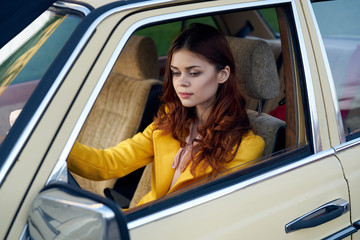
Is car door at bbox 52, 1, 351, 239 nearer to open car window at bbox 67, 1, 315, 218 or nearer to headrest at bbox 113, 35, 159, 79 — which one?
open car window at bbox 67, 1, 315, 218

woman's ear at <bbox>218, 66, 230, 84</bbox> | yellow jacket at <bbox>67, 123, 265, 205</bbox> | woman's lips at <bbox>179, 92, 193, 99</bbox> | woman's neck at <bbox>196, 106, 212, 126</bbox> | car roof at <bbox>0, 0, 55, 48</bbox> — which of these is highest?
car roof at <bbox>0, 0, 55, 48</bbox>

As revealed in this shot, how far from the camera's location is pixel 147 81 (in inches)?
124

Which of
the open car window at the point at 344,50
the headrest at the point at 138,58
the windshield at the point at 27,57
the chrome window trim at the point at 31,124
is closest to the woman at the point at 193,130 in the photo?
the open car window at the point at 344,50

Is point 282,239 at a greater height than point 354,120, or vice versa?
point 354,120

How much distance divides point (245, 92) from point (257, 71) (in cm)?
14

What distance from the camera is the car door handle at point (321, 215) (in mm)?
1679

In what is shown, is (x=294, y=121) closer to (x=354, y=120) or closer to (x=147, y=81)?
(x=354, y=120)

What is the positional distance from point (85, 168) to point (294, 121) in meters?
0.87

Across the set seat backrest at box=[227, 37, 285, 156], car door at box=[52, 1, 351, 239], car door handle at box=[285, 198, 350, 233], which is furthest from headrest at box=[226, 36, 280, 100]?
car door handle at box=[285, 198, 350, 233]

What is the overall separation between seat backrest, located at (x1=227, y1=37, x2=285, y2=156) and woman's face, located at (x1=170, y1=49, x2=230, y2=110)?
194 mm

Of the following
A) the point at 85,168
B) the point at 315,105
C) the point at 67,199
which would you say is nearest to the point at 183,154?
the point at 85,168

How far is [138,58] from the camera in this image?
325 cm

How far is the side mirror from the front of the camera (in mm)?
1123

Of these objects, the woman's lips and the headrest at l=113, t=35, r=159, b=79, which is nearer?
the woman's lips
